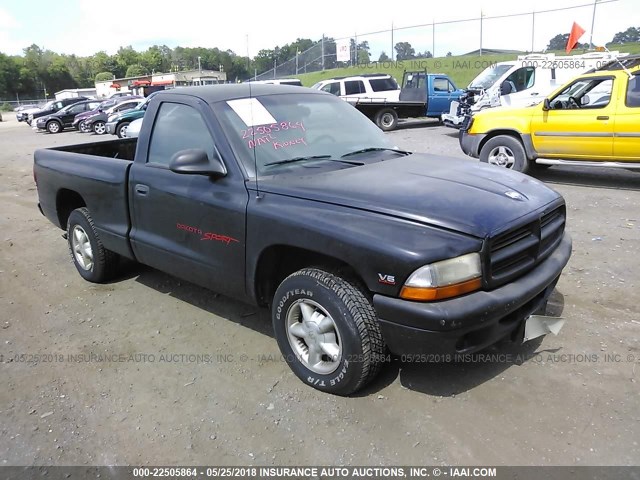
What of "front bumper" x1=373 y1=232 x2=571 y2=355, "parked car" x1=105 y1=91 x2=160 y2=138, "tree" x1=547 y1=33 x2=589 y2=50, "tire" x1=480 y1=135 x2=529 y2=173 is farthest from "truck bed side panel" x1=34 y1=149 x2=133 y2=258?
"tree" x1=547 y1=33 x2=589 y2=50

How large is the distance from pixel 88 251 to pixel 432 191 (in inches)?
138

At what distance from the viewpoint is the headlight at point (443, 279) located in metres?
2.59

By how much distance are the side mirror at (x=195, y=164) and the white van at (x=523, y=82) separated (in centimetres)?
1196

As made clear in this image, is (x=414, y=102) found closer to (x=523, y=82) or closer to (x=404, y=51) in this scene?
(x=523, y=82)

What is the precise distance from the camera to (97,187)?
177 inches

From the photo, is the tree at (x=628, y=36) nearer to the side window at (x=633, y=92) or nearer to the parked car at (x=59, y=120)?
the side window at (x=633, y=92)

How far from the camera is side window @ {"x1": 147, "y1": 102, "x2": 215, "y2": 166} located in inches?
146

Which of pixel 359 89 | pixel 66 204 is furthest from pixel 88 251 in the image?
pixel 359 89

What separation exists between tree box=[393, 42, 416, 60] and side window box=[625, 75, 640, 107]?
73.6 ft

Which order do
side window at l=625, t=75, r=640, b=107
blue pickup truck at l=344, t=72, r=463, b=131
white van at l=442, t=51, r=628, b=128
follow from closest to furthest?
side window at l=625, t=75, r=640, b=107, white van at l=442, t=51, r=628, b=128, blue pickup truck at l=344, t=72, r=463, b=131

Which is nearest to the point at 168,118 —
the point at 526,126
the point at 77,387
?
the point at 77,387

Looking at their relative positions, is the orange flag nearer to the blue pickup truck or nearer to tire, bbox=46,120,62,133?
the blue pickup truck

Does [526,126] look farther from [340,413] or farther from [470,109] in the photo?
[340,413]

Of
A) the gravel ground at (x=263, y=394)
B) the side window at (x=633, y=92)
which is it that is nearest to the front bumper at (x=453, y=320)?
the gravel ground at (x=263, y=394)
